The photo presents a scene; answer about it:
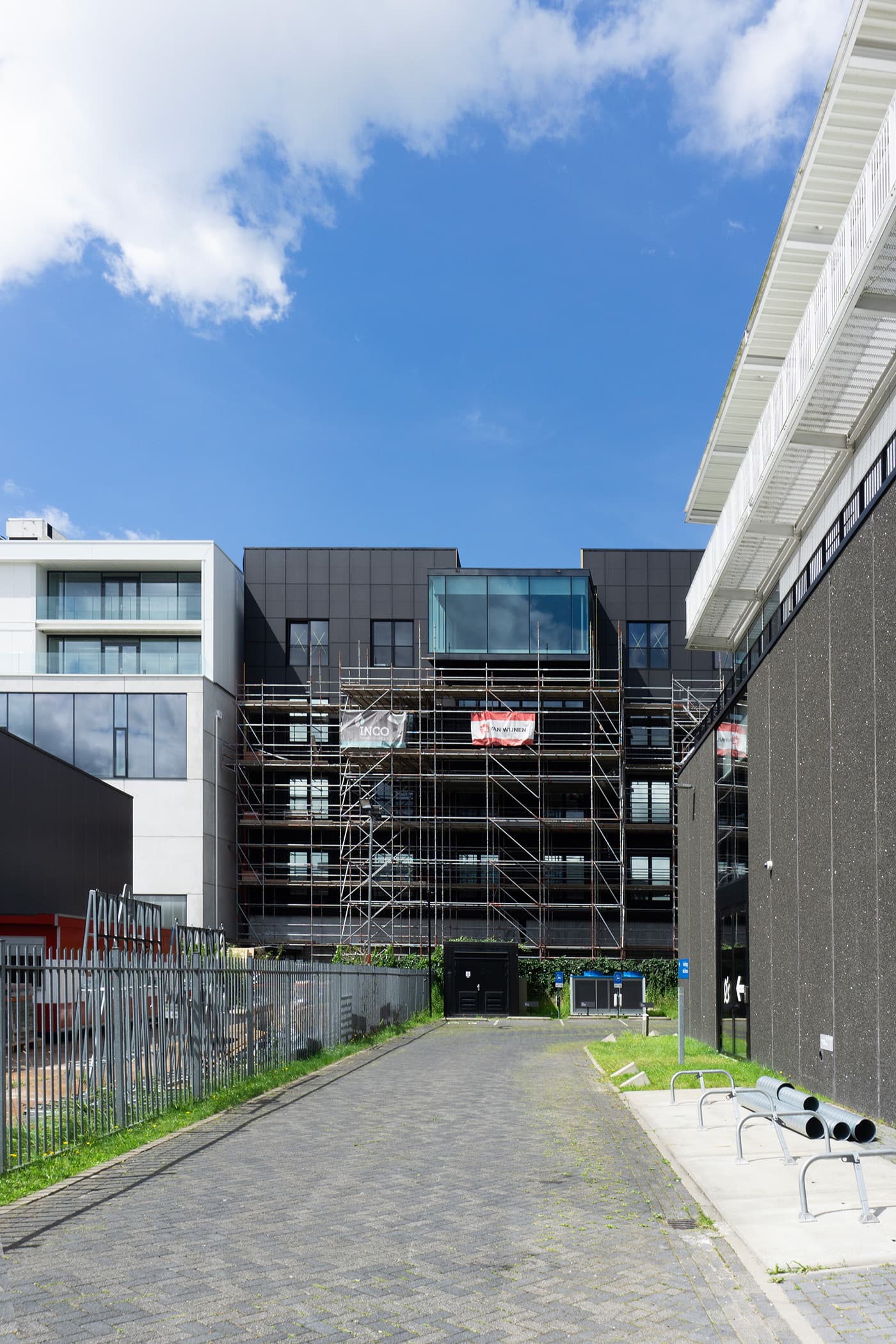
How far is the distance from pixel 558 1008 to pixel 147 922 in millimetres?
39882

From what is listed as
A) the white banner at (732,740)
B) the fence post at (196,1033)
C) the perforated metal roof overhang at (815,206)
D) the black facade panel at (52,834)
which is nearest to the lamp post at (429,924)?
the black facade panel at (52,834)

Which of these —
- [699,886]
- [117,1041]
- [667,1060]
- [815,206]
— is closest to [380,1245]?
[117,1041]

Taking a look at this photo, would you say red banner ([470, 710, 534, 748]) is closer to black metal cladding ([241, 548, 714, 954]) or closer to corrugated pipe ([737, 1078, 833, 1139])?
black metal cladding ([241, 548, 714, 954])

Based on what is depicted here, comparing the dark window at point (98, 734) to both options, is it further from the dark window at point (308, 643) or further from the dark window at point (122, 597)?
the dark window at point (308, 643)

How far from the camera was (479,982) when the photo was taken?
1893 inches

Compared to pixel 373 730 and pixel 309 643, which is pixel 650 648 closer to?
pixel 373 730

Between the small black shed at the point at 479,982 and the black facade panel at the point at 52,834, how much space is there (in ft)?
54.2

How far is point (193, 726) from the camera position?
55219 mm

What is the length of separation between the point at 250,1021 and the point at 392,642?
45.9 metres

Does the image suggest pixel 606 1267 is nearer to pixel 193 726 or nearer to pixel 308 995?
pixel 308 995

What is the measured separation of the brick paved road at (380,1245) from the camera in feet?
21.1

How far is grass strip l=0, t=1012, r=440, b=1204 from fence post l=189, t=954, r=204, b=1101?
0.20 metres

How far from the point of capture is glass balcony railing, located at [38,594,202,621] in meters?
59.8

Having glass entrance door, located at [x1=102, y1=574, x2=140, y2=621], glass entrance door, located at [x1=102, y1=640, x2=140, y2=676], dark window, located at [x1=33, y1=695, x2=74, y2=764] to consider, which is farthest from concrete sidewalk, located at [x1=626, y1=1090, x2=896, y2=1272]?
glass entrance door, located at [x1=102, y1=574, x2=140, y2=621]
